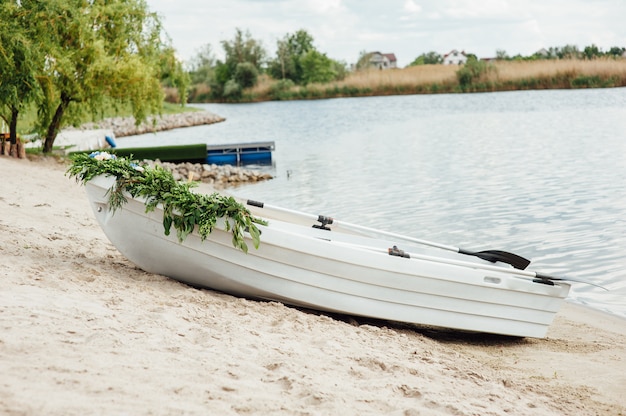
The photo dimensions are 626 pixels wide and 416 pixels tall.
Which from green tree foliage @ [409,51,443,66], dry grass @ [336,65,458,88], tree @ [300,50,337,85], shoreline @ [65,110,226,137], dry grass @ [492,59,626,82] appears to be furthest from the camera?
green tree foliage @ [409,51,443,66]

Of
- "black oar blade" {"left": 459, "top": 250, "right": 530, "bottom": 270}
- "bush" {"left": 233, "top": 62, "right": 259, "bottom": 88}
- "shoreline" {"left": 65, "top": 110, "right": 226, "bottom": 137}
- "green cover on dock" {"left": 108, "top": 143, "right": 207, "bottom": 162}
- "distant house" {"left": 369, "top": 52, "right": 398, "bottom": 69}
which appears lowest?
"black oar blade" {"left": 459, "top": 250, "right": 530, "bottom": 270}

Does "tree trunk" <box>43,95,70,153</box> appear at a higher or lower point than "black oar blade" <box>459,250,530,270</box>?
higher

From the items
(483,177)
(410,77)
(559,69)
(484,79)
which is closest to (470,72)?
(484,79)

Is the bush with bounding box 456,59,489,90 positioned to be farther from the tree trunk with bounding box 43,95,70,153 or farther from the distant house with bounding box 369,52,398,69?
the distant house with bounding box 369,52,398,69

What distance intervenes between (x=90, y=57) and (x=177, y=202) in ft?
49.8

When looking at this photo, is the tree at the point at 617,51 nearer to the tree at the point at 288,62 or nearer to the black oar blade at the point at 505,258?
the tree at the point at 288,62

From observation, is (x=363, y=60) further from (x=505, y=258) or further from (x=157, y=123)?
(x=505, y=258)

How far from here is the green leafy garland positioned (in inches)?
278

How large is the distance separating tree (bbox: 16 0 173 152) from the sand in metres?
12.6

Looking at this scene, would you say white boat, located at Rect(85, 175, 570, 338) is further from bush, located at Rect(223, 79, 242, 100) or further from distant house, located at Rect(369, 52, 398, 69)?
distant house, located at Rect(369, 52, 398, 69)

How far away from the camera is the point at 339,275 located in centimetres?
732

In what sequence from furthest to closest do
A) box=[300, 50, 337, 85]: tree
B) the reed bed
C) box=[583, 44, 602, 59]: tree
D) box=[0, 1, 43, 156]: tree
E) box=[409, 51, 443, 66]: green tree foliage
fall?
box=[409, 51, 443, 66]: green tree foliage < box=[300, 50, 337, 85]: tree < box=[583, 44, 602, 59]: tree < the reed bed < box=[0, 1, 43, 156]: tree

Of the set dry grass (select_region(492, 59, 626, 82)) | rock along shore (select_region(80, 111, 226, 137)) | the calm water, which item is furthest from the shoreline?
dry grass (select_region(492, 59, 626, 82))

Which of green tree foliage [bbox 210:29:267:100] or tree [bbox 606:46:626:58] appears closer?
tree [bbox 606:46:626:58]
